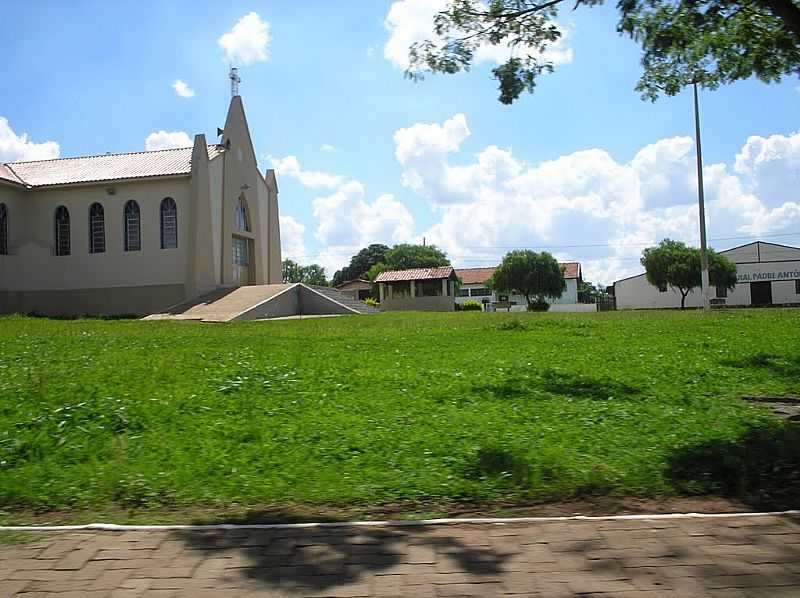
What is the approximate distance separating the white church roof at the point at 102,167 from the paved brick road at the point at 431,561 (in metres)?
31.0

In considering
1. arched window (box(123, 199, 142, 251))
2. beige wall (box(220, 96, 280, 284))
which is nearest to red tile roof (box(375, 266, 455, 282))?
beige wall (box(220, 96, 280, 284))

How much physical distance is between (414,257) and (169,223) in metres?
59.8

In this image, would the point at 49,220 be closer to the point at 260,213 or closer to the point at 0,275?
the point at 0,275

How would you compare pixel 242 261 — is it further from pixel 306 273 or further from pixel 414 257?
pixel 306 273

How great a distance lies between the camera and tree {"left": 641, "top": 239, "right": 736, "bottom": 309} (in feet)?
180

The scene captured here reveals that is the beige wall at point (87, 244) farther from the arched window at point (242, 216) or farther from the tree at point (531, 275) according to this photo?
the tree at point (531, 275)

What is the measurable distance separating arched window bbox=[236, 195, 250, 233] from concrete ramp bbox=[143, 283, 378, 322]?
19.0 ft

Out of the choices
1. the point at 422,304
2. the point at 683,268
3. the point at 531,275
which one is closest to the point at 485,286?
the point at 531,275

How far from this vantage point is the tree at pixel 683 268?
5497cm

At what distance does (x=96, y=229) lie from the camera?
34188mm

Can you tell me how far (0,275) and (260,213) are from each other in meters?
14.6

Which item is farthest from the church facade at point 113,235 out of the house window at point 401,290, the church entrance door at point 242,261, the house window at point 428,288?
the house window at point 428,288

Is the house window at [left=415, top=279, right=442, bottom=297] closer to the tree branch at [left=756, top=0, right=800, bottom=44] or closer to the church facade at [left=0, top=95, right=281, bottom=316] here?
the church facade at [left=0, top=95, right=281, bottom=316]

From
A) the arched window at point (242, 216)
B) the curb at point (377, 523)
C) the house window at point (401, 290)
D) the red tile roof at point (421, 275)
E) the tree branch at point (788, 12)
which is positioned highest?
the arched window at point (242, 216)
